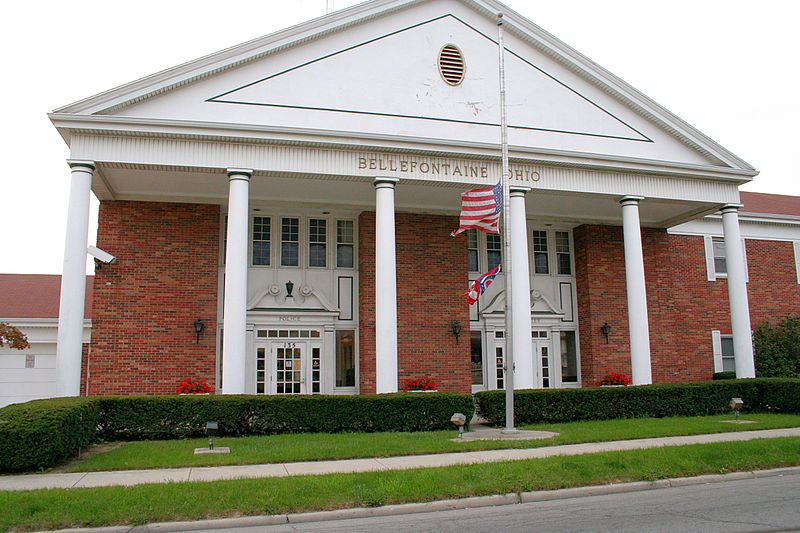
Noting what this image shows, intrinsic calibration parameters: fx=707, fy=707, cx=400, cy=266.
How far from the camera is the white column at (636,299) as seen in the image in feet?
64.0

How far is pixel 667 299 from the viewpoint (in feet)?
81.9

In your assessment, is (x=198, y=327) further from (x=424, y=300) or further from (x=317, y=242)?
(x=424, y=300)

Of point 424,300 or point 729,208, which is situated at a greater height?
point 729,208

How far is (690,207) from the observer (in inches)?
888

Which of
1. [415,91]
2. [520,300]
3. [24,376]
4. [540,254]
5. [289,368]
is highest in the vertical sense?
[415,91]

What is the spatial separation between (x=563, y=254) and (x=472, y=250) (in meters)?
3.56

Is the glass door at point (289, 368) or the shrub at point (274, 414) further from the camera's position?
the glass door at point (289, 368)

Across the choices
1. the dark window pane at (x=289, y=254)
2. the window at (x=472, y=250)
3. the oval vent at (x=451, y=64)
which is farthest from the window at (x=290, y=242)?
the oval vent at (x=451, y=64)

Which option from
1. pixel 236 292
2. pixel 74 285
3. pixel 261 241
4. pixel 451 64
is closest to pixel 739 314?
pixel 451 64

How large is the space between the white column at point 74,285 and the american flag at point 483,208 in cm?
880

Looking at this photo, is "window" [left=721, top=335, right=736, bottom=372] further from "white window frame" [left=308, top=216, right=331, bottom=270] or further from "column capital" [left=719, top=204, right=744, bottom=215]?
"white window frame" [left=308, top=216, right=331, bottom=270]

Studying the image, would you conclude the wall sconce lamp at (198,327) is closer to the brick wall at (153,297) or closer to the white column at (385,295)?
the brick wall at (153,297)

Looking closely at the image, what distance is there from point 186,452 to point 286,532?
579cm

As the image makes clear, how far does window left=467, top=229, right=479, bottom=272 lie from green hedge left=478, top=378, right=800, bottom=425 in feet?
21.8
